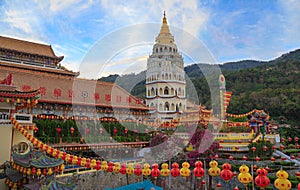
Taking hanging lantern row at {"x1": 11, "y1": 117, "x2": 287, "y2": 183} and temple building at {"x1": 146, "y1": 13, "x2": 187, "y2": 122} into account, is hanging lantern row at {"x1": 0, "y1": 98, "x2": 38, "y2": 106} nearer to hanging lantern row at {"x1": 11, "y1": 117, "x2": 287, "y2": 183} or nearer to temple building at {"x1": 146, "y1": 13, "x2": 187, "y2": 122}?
hanging lantern row at {"x1": 11, "y1": 117, "x2": 287, "y2": 183}

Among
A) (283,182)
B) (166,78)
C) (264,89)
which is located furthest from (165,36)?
(283,182)

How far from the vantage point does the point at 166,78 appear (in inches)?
1312

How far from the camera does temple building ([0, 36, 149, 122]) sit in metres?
18.6

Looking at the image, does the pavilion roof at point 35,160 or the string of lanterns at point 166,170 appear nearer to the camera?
the string of lanterns at point 166,170

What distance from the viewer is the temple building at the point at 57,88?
1858 cm

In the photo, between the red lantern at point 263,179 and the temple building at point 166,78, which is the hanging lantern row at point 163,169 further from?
the temple building at point 166,78

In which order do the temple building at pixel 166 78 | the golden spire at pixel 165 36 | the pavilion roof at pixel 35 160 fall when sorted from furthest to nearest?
the golden spire at pixel 165 36 < the temple building at pixel 166 78 < the pavilion roof at pixel 35 160

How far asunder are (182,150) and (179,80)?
18.9 metres

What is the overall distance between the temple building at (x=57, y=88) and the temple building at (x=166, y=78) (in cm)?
901

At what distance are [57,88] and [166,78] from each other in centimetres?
1634

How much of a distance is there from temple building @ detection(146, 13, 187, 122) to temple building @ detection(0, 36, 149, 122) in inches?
355

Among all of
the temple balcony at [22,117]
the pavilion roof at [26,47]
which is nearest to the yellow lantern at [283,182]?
the temple balcony at [22,117]

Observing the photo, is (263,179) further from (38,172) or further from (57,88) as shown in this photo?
(57,88)

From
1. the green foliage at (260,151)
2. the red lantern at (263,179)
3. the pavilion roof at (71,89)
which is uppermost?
the pavilion roof at (71,89)
